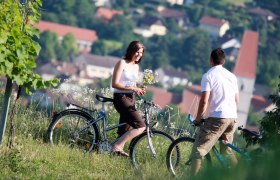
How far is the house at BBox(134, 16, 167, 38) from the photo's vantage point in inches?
5399

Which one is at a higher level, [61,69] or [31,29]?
[31,29]

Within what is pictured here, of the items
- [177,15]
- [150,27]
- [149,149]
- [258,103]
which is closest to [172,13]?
[177,15]

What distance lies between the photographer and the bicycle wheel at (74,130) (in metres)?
6.79

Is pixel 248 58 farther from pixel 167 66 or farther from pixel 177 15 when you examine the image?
pixel 177 15

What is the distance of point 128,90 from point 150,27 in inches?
5252

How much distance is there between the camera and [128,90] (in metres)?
6.47

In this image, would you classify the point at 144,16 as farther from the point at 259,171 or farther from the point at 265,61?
the point at 259,171

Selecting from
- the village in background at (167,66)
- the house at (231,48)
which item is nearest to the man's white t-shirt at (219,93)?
the village in background at (167,66)

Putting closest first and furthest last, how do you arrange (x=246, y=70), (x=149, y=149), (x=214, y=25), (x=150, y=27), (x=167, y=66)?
(x=149, y=149), (x=246, y=70), (x=167, y=66), (x=150, y=27), (x=214, y=25)

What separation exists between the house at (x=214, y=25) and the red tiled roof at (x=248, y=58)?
27.7m

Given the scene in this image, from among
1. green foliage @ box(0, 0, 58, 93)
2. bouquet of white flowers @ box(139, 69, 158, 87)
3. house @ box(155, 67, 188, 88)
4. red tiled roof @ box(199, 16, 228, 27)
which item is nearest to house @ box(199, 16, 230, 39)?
red tiled roof @ box(199, 16, 228, 27)

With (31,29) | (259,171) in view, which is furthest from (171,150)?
(259,171)

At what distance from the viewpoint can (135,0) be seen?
15188 cm

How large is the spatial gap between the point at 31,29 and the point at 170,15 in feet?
466
